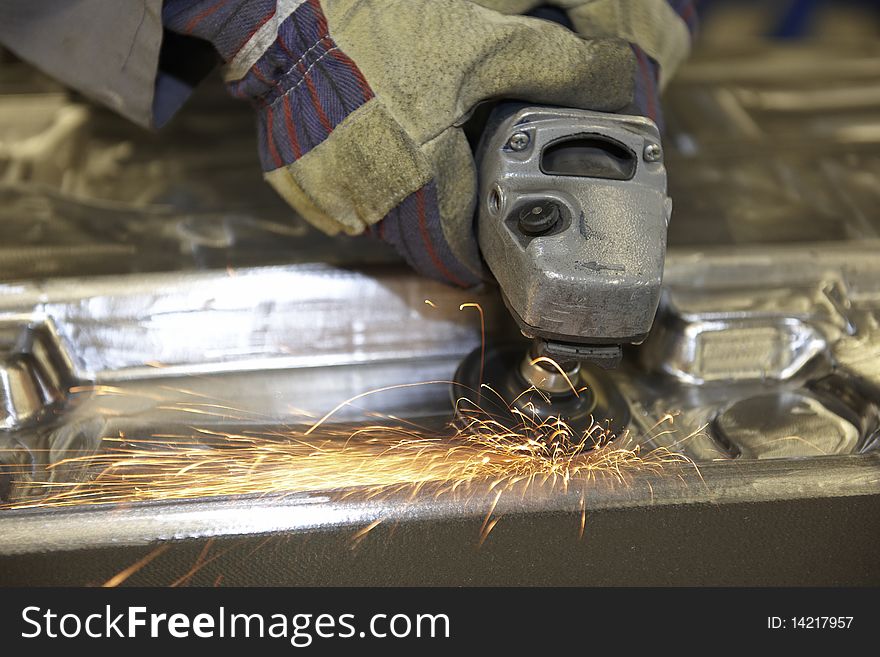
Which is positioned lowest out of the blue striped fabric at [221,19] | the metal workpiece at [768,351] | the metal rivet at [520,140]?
the metal workpiece at [768,351]

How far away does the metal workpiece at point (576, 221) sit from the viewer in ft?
3.07

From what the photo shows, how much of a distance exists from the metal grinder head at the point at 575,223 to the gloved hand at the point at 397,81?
4cm

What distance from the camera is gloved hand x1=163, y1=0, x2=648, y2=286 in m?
1.03

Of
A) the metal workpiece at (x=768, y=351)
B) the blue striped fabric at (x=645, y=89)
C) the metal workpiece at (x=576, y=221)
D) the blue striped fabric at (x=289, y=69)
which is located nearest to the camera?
the metal workpiece at (x=576, y=221)

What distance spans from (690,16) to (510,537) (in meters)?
0.86

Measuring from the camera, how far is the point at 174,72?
52.0 inches

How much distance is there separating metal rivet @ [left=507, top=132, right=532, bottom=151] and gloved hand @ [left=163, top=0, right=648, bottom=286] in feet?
0.20

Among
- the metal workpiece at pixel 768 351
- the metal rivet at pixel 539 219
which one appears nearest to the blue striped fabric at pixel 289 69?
the metal rivet at pixel 539 219

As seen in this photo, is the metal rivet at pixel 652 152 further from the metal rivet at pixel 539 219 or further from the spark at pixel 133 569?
the spark at pixel 133 569

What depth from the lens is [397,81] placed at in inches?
40.5

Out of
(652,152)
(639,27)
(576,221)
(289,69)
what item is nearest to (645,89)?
(639,27)

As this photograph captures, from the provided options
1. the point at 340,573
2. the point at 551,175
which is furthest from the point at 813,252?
the point at 340,573

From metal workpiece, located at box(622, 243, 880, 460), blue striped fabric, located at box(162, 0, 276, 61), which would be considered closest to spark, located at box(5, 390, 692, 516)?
metal workpiece, located at box(622, 243, 880, 460)

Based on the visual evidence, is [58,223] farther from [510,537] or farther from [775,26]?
[775,26]
